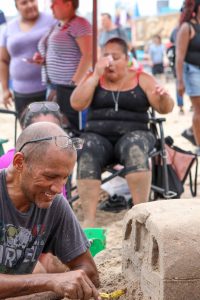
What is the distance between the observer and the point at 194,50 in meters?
6.46

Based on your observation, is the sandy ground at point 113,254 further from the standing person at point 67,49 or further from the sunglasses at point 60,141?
the standing person at point 67,49

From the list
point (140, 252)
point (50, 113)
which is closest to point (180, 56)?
point (50, 113)

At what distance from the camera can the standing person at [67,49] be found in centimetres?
550

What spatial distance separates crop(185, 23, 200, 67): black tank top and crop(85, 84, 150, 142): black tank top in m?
1.71

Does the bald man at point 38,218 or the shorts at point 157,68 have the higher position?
the bald man at point 38,218

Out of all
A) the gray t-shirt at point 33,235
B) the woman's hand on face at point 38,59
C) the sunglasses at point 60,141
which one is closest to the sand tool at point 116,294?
the gray t-shirt at point 33,235

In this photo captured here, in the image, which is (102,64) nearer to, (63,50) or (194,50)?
(63,50)

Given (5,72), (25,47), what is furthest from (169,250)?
(5,72)

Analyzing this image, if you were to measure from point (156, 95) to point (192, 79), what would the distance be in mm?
1789

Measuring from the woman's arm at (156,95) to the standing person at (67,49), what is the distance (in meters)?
0.76

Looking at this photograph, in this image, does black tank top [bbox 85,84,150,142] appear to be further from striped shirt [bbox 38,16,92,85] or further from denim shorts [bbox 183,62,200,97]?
denim shorts [bbox 183,62,200,97]

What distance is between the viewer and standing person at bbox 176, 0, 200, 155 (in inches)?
249

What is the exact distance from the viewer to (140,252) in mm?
2752

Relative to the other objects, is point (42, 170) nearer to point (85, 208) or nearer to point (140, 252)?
point (140, 252)
